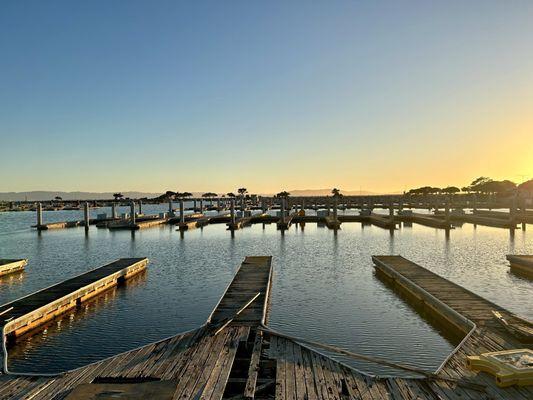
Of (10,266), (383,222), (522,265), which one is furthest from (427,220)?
(10,266)

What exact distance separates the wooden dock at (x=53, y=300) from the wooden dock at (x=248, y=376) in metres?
6.53

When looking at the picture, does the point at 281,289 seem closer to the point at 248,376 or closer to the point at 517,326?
the point at 517,326

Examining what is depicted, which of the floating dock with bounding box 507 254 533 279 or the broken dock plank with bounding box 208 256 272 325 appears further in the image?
the floating dock with bounding box 507 254 533 279

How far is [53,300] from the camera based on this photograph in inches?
746

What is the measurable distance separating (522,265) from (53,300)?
99.0 ft

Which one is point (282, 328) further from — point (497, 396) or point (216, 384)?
point (497, 396)

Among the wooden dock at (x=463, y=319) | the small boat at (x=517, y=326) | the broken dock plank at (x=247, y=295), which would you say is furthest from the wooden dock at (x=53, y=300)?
the small boat at (x=517, y=326)

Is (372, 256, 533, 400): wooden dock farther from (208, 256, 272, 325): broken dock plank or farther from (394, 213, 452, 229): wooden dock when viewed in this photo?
(394, 213, 452, 229): wooden dock

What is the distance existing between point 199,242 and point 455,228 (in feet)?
132

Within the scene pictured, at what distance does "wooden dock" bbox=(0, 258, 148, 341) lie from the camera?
16.1m

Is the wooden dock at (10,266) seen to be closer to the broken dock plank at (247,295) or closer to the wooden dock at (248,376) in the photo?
the broken dock plank at (247,295)

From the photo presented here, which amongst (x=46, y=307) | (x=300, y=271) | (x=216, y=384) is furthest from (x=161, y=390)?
(x=300, y=271)

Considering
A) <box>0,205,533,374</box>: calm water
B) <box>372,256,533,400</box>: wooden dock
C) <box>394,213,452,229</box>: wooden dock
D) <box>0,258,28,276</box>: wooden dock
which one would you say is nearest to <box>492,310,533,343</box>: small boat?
<box>372,256,533,400</box>: wooden dock

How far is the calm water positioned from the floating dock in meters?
0.84
